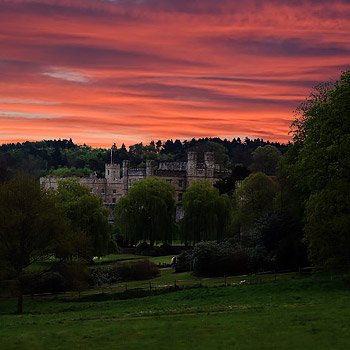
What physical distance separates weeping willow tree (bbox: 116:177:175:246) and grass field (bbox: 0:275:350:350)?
137 ft

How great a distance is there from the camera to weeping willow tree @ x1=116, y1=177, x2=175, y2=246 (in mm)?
75188

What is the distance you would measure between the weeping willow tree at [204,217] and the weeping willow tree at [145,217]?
2.24 meters

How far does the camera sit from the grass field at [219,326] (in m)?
20.4

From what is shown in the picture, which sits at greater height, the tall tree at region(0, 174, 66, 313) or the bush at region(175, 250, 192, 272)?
the tall tree at region(0, 174, 66, 313)

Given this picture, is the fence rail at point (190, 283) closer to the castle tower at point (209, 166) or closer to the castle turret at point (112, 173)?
the castle tower at point (209, 166)

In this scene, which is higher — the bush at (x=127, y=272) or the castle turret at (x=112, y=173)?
the castle turret at (x=112, y=173)

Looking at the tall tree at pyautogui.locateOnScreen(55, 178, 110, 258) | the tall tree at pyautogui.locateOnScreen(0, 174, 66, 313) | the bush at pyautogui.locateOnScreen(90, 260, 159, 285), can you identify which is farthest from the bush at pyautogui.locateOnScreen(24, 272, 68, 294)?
the tall tree at pyautogui.locateOnScreen(55, 178, 110, 258)

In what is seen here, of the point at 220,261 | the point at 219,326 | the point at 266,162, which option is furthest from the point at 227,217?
the point at 266,162

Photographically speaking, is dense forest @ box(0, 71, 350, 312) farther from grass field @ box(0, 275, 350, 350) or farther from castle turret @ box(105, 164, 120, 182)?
castle turret @ box(105, 164, 120, 182)

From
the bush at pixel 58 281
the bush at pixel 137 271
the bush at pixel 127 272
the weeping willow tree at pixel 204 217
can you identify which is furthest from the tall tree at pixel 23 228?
the weeping willow tree at pixel 204 217

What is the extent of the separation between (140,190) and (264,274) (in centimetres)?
3309

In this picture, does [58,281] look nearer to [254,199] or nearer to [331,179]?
[331,179]

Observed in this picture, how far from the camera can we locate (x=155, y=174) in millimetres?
122625

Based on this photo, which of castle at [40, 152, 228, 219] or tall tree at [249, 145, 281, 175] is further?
tall tree at [249, 145, 281, 175]
